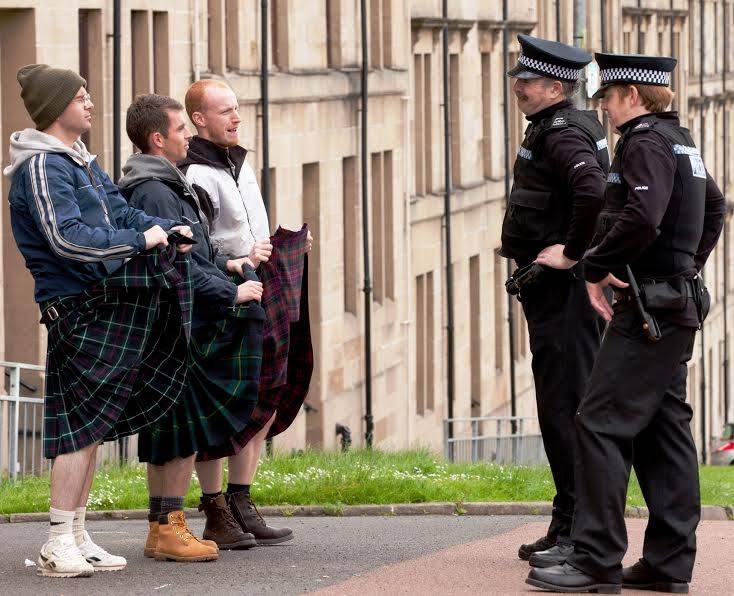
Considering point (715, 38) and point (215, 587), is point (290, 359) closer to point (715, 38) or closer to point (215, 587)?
point (215, 587)

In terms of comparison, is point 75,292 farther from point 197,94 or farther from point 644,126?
point 644,126

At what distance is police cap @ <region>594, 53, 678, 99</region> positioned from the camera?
8.59 m

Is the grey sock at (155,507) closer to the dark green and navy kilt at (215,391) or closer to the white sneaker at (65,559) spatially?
the dark green and navy kilt at (215,391)

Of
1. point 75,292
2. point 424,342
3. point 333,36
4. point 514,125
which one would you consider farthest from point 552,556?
point 514,125

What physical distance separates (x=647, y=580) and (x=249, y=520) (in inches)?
86.1

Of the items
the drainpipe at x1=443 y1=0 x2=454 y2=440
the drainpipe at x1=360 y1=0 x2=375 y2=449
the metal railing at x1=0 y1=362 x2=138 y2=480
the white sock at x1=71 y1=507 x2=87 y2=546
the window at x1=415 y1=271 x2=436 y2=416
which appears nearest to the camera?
the white sock at x1=71 y1=507 x2=87 y2=546

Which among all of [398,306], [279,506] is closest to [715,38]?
[398,306]

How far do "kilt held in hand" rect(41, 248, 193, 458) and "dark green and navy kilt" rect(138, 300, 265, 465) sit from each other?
0.39m

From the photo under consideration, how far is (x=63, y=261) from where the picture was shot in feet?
29.3

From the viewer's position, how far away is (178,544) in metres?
9.47

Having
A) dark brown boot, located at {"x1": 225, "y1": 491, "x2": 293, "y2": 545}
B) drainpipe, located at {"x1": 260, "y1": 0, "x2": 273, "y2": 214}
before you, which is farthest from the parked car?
dark brown boot, located at {"x1": 225, "y1": 491, "x2": 293, "y2": 545}

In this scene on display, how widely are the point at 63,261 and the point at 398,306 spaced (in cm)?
2689

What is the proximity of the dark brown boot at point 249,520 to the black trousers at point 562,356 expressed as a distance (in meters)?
1.54

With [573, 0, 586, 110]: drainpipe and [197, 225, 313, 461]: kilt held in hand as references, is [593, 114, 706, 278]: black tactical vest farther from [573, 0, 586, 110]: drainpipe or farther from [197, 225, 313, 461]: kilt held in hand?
[573, 0, 586, 110]: drainpipe
